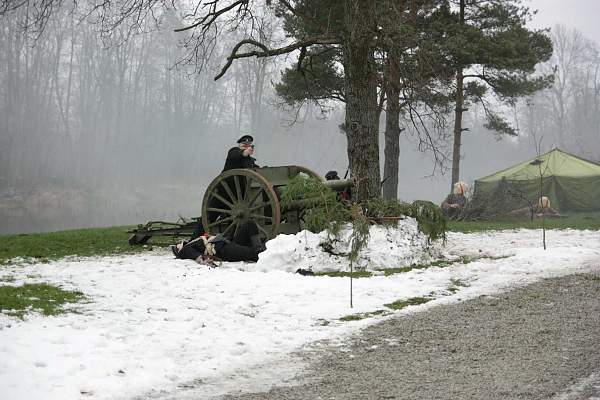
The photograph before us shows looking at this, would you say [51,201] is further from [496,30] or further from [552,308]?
[552,308]

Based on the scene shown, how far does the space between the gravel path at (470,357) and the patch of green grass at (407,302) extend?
0.33 meters

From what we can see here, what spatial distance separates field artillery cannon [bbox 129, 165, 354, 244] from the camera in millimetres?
9297

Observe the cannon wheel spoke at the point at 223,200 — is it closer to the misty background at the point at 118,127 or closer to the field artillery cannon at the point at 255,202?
the field artillery cannon at the point at 255,202

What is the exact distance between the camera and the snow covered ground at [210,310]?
373 centimetres

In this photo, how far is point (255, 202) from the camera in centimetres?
963

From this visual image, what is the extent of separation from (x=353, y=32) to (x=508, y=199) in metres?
11.4

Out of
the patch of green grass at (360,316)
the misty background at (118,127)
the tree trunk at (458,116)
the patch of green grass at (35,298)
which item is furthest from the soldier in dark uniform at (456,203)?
the patch of green grass at (35,298)

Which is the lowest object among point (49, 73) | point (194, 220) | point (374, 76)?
point (194, 220)

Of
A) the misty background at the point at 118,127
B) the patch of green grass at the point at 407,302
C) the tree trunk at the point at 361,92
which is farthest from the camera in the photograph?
the misty background at the point at 118,127

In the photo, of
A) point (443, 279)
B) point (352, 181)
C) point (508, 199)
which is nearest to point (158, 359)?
point (443, 279)

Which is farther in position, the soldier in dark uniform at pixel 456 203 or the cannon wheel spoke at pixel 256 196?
the soldier in dark uniform at pixel 456 203

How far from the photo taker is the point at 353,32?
10.8 meters

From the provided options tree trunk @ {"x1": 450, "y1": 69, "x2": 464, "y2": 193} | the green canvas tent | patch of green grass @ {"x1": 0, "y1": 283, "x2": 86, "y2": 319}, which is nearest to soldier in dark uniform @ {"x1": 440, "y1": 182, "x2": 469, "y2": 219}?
tree trunk @ {"x1": 450, "y1": 69, "x2": 464, "y2": 193}

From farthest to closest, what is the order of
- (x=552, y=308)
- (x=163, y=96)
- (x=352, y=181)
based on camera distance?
(x=163, y=96) → (x=352, y=181) → (x=552, y=308)
